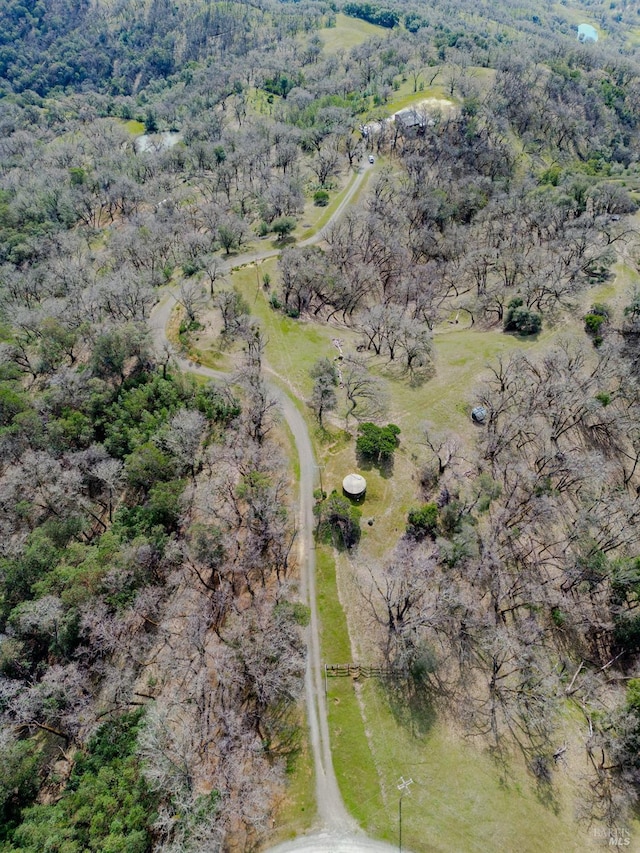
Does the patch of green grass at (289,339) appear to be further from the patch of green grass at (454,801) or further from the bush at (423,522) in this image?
the patch of green grass at (454,801)

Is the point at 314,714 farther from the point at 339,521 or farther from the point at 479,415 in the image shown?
the point at 479,415

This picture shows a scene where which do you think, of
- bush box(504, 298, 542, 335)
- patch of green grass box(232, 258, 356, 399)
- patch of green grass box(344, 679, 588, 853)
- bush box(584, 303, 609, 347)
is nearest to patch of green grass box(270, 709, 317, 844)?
patch of green grass box(344, 679, 588, 853)

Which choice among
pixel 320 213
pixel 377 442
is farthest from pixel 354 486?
pixel 320 213

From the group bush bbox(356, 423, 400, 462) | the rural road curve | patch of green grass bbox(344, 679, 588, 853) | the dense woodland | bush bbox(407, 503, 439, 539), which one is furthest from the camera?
bush bbox(356, 423, 400, 462)

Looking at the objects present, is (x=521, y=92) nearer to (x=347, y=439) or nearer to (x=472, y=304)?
(x=472, y=304)

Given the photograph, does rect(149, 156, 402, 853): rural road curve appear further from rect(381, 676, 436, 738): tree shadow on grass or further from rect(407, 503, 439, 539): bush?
rect(407, 503, 439, 539): bush

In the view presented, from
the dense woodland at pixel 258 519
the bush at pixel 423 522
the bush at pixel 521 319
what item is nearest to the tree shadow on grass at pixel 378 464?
the dense woodland at pixel 258 519

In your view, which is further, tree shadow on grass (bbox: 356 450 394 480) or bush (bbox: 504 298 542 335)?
bush (bbox: 504 298 542 335)
